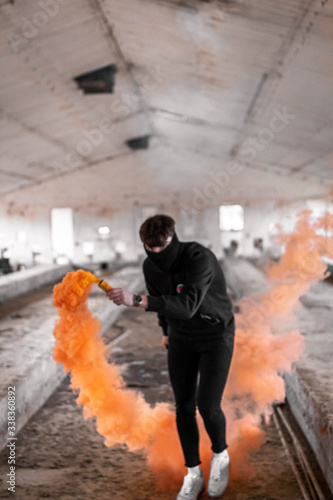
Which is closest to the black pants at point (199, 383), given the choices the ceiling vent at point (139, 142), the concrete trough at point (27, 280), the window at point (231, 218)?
the concrete trough at point (27, 280)

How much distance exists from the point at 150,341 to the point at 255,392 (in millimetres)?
3106

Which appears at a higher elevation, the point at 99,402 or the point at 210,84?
the point at 210,84

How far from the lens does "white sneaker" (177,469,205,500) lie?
2.83m

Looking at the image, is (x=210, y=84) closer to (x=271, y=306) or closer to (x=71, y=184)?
(x=271, y=306)

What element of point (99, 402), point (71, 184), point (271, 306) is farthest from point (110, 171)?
point (99, 402)

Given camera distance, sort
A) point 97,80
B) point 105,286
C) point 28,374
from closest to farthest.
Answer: point 105,286, point 28,374, point 97,80

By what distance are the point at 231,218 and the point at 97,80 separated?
11.3 m

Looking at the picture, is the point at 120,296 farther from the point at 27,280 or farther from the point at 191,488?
the point at 27,280

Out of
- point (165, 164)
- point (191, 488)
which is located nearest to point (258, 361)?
point (191, 488)

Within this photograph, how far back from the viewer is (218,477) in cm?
289

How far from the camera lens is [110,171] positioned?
17.9 meters

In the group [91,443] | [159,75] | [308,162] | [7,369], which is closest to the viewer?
[91,443]

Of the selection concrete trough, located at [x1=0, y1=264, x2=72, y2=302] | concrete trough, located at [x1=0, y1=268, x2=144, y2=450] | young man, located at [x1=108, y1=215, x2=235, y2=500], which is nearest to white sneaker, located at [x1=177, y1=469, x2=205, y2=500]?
young man, located at [x1=108, y1=215, x2=235, y2=500]

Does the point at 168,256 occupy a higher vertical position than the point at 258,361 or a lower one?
higher
